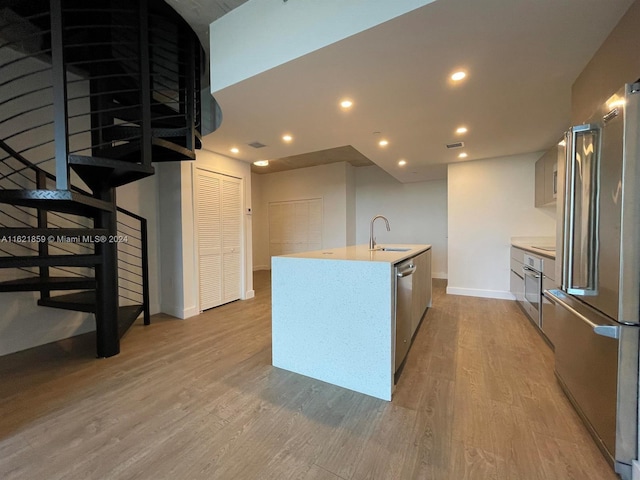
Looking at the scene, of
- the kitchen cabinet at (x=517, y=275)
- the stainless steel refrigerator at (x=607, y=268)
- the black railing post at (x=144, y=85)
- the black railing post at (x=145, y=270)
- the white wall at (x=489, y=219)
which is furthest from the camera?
the white wall at (x=489, y=219)

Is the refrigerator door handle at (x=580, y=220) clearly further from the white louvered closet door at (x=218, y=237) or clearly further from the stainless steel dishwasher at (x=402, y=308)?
the white louvered closet door at (x=218, y=237)

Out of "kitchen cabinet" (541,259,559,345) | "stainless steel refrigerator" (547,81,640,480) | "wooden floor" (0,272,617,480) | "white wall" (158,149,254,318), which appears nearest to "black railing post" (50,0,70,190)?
"wooden floor" (0,272,617,480)

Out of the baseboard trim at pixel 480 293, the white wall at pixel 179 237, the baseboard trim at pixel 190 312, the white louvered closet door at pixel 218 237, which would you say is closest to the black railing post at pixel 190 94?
the white wall at pixel 179 237

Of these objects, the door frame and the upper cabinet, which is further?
the door frame

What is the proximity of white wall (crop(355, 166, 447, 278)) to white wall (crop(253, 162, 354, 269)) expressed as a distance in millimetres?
409

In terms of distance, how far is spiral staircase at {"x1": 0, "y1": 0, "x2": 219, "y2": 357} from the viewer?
6.74 feet

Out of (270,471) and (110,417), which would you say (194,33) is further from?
(270,471)

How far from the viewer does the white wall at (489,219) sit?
4281mm

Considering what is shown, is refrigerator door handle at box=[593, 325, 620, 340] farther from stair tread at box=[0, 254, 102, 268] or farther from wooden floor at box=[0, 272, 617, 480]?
stair tread at box=[0, 254, 102, 268]

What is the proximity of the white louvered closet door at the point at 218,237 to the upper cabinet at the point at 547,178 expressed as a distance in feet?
14.3

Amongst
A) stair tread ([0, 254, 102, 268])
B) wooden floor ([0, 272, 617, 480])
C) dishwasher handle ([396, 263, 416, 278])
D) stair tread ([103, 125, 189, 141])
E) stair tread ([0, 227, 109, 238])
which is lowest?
wooden floor ([0, 272, 617, 480])

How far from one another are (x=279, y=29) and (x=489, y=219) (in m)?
4.29

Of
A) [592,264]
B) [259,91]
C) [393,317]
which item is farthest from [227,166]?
[592,264]

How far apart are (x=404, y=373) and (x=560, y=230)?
159 centimetres
